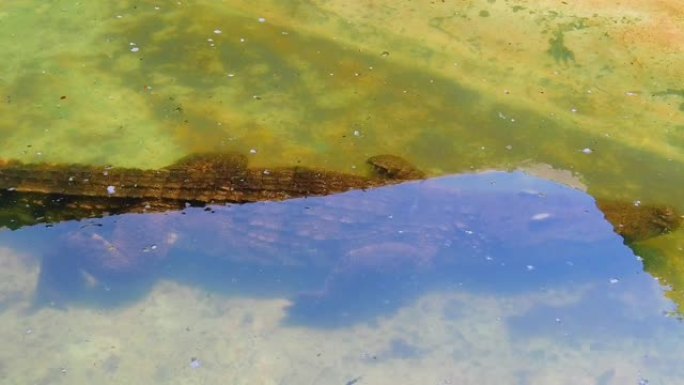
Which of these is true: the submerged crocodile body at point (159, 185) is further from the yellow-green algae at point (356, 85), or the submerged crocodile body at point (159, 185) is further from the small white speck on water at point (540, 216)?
the small white speck on water at point (540, 216)

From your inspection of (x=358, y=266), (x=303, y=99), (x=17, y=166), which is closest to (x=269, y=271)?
(x=358, y=266)

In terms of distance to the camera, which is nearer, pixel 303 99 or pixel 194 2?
pixel 303 99

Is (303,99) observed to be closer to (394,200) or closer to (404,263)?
(394,200)

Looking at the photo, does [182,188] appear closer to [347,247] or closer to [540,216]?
[347,247]

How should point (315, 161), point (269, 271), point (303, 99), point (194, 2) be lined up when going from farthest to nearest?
point (194, 2) < point (303, 99) < point (315, 161) < point (269, 271)

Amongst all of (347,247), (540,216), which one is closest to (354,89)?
(347,247)

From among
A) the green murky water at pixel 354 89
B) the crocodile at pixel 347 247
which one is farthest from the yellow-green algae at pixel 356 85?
the crocodile at pixel 347 247
